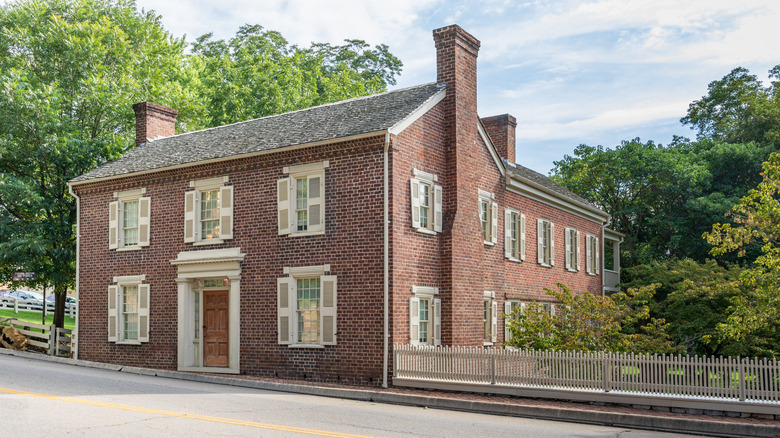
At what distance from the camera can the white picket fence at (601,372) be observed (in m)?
13.1

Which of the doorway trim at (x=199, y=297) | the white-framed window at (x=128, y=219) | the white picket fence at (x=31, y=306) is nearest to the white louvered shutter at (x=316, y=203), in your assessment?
the doorway trim at (x=199, y=297)

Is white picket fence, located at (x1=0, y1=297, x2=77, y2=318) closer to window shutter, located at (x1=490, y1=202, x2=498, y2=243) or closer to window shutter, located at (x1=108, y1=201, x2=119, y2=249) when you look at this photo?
window shutter, located at (x1=108, y1=201, x2=119, y2=249)

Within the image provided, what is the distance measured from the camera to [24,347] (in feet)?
84.8

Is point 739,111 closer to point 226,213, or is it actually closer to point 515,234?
point 515,234

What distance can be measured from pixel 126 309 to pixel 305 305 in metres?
7.23

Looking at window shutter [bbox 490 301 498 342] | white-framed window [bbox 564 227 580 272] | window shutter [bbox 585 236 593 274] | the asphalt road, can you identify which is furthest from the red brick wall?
window shutter [bbox 585 236 593 274]

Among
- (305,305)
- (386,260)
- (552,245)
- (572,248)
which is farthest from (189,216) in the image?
(572,248)

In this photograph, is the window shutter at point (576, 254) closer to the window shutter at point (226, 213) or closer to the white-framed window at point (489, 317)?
the white-framed window at point (489, 317)

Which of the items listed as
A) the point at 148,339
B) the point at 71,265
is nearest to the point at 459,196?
the point at 148,339

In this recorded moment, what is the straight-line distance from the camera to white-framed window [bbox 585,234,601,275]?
31.4 m

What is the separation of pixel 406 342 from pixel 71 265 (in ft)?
51.4

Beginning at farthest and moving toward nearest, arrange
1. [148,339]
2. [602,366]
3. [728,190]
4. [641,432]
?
A: [728,190] < [148,339] < [602,366] < [641,432]

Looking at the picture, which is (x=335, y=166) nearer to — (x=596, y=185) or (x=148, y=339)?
(x=148, y=339)

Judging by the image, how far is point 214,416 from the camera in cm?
1166
